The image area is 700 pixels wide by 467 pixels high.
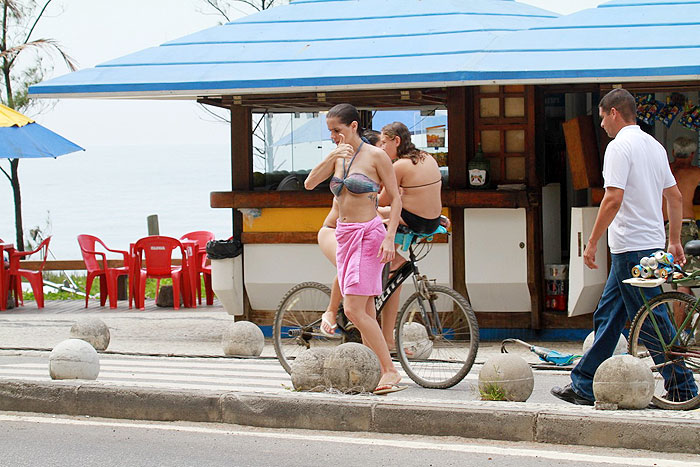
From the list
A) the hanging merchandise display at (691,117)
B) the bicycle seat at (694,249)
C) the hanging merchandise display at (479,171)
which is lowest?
the bicycle seat at (694,249)

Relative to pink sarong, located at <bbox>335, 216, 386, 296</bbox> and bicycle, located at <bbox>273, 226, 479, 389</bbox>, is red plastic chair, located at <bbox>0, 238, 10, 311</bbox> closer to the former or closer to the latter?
bicycle, located at <bbox>273, 226, 479, 389</bbox>

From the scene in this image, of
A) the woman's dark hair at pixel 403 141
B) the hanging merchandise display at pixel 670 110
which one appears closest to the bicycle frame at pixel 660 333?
the woman's dark hair at pixel 403 141

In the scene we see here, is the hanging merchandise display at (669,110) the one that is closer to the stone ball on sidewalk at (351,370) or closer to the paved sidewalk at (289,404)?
the paved sidewalk at (289,404)

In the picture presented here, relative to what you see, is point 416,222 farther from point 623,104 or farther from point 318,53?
point 318,53

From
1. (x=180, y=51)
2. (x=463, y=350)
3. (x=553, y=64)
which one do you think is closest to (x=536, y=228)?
(x=553, y=64)

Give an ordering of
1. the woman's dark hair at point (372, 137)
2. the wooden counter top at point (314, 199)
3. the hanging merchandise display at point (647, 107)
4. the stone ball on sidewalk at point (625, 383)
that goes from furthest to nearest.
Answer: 1. the hanging merchandise display at point (647, 107)
2. the wooden counter top at point (314, 199)
3. the woman's dark hair at point (372, 137)
4. the stone ball on sidewalk at point (625, 383)

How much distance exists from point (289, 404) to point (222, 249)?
15.8 ft

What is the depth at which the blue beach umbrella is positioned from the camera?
1453 centimetres

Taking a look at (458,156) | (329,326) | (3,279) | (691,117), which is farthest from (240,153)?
(3,279)

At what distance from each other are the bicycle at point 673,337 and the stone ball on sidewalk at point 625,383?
0.76 ft

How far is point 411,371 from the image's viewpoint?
8.24 m

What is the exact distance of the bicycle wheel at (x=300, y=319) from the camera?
861 cm

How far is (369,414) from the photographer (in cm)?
692

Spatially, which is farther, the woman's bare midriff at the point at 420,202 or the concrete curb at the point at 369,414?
the woman's bare midriff at the point at 420,202
